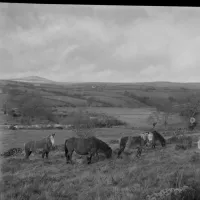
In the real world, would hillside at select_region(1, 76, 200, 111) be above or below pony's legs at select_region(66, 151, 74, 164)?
above

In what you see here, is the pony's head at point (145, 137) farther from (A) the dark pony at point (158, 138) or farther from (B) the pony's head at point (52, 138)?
(B) the pony's head at point (52, 138)

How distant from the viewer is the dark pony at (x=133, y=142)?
323 cm

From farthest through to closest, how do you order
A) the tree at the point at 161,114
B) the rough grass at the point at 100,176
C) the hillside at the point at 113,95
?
the tree at the point at 161,114, the hillside at the point at 113,95, the rough grass at the point at 100,176

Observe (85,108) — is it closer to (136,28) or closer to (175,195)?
(136,28)

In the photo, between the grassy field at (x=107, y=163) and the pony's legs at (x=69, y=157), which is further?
the pony's legs at (x=69, y=157)

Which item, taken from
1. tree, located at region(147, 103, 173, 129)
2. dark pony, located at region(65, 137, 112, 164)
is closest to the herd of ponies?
dark pony, located at region(65, 137, 112, 164)

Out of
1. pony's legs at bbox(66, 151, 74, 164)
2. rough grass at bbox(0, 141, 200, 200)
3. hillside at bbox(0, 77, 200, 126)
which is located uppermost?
hillside at bbox(0, 77, 200, 126)

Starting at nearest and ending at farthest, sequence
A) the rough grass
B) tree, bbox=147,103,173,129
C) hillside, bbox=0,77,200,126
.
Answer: the rough grass, hillside, bbox=0,77,200,126, tree, bbox=147,103,173,129

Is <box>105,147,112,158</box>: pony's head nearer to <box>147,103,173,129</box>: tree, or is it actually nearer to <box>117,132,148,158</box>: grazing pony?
<box>117,132,148,158</box>: grazing pony

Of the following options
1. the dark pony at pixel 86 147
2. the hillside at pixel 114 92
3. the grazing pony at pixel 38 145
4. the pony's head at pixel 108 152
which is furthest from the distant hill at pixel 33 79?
the pony's head at pixel 108 152

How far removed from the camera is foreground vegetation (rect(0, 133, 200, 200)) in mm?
3010

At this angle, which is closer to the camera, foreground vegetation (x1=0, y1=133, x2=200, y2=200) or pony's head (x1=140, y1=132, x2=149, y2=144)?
foreground vegetation (x1=0, y1=133, x2=200, y2=200)

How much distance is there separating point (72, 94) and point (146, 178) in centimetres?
120

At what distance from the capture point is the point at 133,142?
10.6 feet
